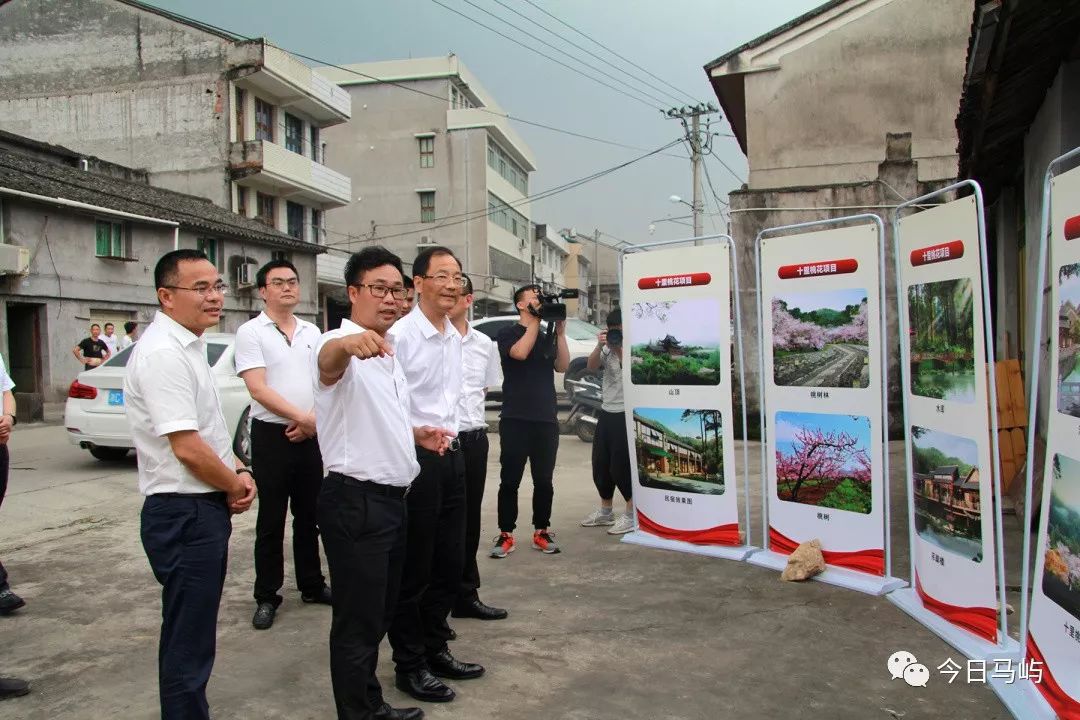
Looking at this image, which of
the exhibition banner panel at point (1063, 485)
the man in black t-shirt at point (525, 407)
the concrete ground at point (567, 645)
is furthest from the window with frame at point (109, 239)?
the exhibition banner panel at point (1063, 485)

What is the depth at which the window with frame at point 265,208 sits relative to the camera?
1024 inches

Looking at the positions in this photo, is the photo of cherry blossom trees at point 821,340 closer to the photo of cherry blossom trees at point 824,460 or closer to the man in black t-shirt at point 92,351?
the photo of cherry blossom trees at point 824,460

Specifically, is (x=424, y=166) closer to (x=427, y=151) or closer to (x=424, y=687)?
(x=427, y=151)

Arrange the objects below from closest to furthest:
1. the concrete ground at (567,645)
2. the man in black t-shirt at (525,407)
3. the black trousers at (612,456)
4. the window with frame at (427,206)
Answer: the concrete ground at (567,645), the man in black t-shirt at (525,407), the black trousers at (612,456), the window with frame at (427,206)

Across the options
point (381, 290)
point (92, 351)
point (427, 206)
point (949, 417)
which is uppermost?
point (427, 206)

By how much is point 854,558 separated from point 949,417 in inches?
48.0

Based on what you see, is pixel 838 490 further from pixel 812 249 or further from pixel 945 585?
pixel 812 249

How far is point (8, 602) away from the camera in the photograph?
13.8 feet

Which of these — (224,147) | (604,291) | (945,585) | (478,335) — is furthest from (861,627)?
(604,291)

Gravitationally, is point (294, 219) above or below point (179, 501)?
above

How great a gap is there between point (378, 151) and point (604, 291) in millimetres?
38123

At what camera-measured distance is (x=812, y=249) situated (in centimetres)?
480

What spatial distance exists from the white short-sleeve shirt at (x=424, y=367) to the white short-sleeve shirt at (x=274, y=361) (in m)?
1.05

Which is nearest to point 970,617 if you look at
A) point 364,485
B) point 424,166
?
point 364,485
